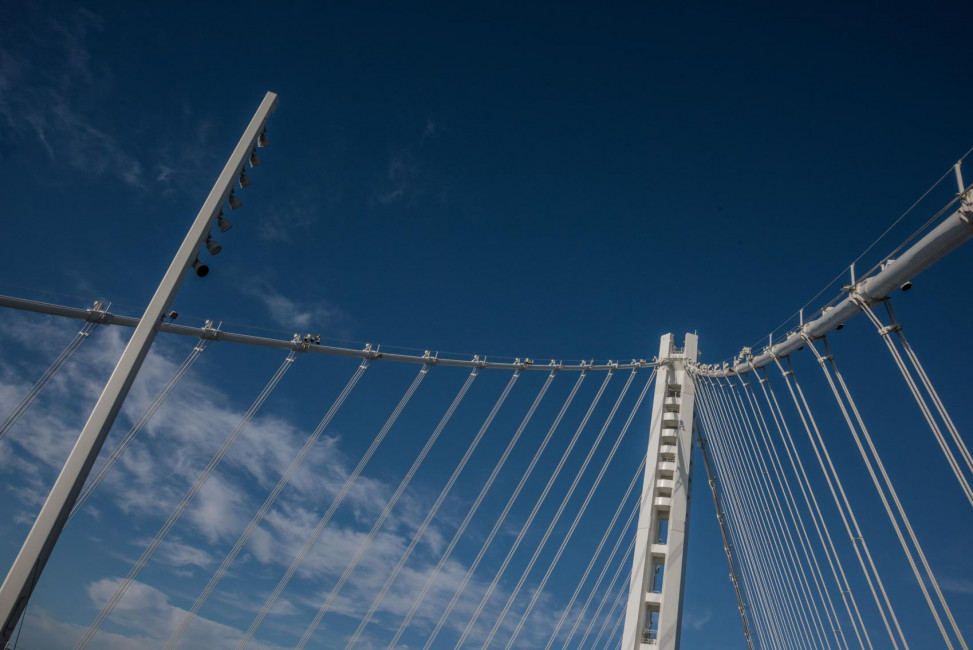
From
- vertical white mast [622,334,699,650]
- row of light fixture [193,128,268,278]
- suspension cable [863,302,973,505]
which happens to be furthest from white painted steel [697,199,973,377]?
row of light fixture [193,128,268,278]

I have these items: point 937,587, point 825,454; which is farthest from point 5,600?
point 825,454

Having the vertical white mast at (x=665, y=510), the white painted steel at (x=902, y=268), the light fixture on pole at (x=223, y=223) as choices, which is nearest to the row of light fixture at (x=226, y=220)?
the light fixture on pole at (x=223, y=223)

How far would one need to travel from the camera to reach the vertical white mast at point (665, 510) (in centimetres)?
1550

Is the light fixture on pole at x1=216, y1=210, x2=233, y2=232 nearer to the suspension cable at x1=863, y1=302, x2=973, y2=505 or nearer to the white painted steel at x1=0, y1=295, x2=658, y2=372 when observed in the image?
the white painted steel at x1=0, y1=295, x2=658, y2=372

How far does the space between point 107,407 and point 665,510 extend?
47.3ft

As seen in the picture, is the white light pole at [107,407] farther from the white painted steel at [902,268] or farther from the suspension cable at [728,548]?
the suspension cable at [728,548]

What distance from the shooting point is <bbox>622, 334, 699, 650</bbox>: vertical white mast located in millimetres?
15500

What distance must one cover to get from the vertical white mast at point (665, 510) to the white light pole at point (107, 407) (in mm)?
13124

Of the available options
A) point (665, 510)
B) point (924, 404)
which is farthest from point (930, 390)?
point (665, 510)

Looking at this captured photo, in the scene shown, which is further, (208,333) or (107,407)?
(208,333)

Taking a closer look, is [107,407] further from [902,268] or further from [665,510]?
[665,510]

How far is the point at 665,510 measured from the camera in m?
17.2

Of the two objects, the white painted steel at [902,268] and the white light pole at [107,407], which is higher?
the white painted steel at [902,268]

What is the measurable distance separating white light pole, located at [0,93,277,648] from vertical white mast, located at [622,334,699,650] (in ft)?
43.1
